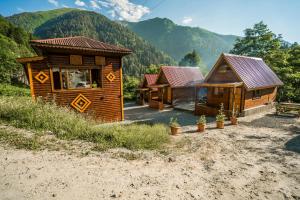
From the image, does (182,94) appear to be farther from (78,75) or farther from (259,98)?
(78,75)

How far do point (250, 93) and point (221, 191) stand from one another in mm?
12692

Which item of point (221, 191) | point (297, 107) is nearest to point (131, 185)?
point (221, 191)

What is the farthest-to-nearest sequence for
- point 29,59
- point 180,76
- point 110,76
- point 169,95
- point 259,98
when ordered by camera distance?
point 180,76 < point 169,95 < point 259,98 < point 110,76 < point 29,59

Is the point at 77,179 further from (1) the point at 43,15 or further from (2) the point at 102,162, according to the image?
(1) the point at 43,15

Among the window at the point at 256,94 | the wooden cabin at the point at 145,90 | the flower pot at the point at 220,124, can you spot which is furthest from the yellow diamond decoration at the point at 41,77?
the window at the point at 256,94

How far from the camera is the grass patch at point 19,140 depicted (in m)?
5.12

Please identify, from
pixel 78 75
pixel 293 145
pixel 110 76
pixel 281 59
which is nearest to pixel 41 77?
pixel 78 75

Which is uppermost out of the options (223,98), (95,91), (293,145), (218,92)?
(95,91)

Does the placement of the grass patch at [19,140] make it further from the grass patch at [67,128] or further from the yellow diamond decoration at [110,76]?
the yellow diamond decoration at [110,76]

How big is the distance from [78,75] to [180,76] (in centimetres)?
1406

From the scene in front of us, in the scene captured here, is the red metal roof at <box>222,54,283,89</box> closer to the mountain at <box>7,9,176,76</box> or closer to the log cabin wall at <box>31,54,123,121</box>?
the log cabin wall at <box>31,54,123,121</box>

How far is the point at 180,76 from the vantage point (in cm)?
2188

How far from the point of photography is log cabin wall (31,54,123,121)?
Answer: 31.7ft

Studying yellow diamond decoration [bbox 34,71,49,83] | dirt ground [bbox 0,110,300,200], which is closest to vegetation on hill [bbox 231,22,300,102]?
dirt ground [bbox 0,110,300,200]
